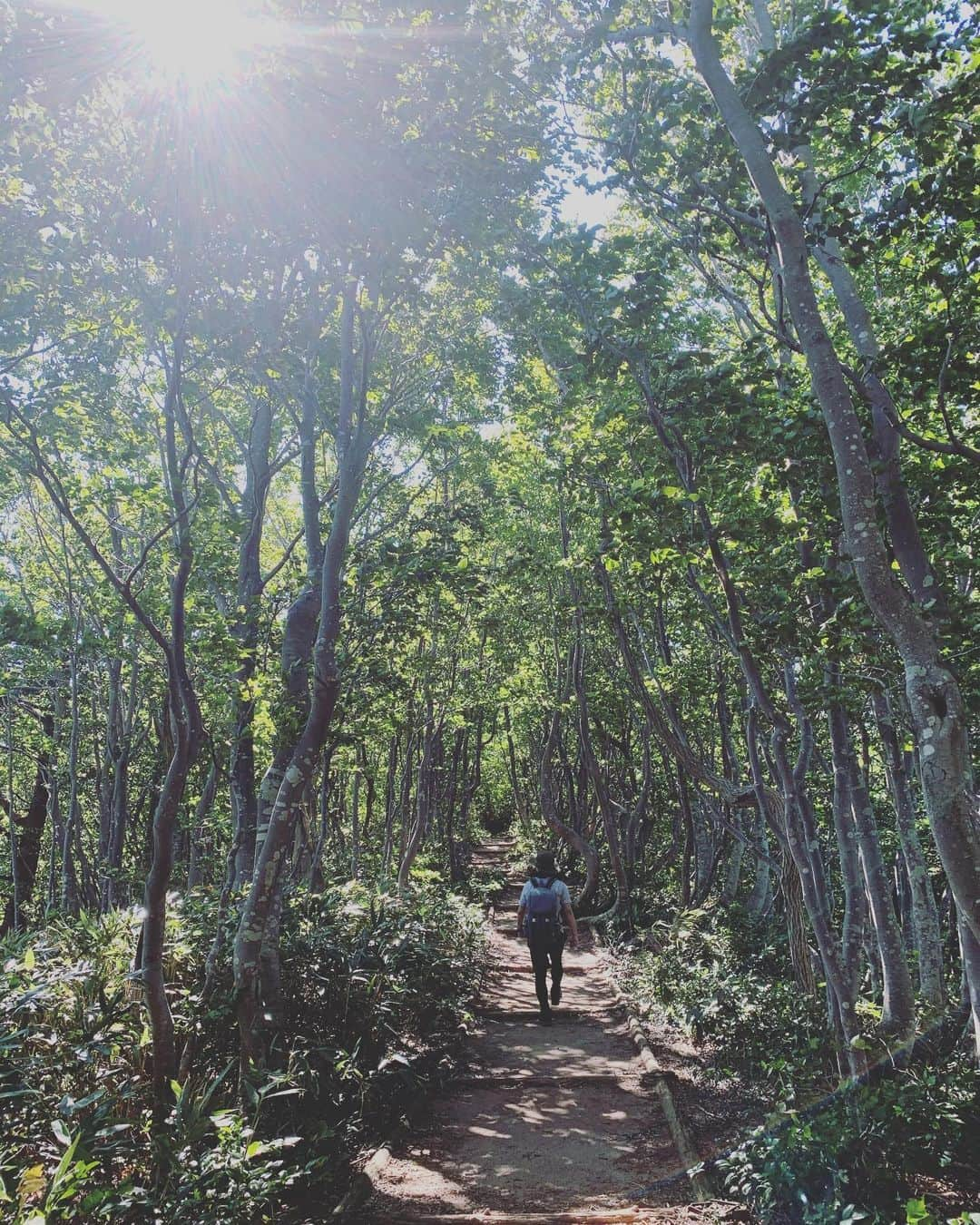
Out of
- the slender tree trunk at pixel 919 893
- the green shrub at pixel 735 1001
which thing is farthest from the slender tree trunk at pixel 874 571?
the slender tree trunk at pixel 919 893

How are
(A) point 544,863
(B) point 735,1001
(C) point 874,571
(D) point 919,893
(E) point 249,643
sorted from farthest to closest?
1. (A) point 544,863
2. (E) point 249,643
3. (B) point 735,1001
4. (D) point 919,893
5. (C) point 874,571

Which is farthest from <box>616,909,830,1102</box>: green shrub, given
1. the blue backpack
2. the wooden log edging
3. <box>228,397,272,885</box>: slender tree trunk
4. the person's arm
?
<box>228,397,272,885</box>: slender tree trunk

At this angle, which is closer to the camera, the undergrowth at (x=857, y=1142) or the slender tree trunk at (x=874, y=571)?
the slender tree trunk at (x=874, y=571)

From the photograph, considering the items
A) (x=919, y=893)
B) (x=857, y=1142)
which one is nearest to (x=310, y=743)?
(x=857, y=1142)

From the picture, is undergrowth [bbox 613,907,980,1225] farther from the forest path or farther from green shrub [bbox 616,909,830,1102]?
the forest path

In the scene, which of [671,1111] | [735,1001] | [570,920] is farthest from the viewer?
[570,920]

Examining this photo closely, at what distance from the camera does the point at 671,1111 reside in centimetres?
631

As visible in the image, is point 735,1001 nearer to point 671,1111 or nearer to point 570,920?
point 671,1111

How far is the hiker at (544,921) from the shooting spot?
9094 millimetres

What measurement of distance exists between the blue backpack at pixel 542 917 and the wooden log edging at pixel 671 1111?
1403 millimetres

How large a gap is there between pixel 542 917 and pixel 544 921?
51 millimetres

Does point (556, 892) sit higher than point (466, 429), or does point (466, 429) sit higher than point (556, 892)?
point (466, 429)

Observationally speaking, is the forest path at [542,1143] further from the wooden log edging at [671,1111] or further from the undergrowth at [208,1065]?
the undergrowth at [208,1065]

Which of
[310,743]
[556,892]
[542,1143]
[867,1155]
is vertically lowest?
[542,1143]
